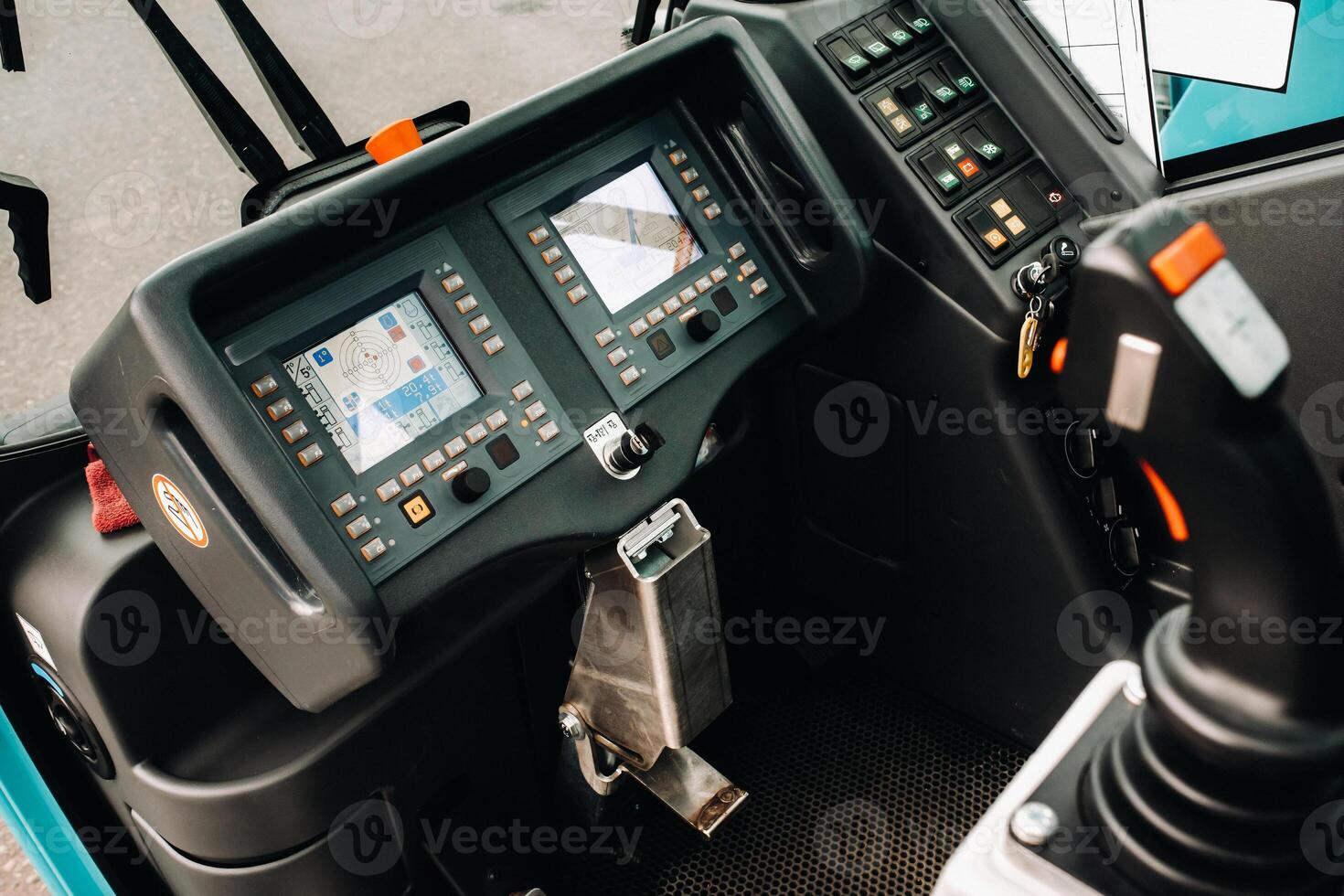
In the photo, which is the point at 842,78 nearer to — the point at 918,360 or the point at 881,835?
the point at 918,360

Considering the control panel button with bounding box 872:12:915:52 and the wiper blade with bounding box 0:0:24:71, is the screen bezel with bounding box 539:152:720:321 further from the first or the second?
the wiper blade with bounding box 0:0:24:71

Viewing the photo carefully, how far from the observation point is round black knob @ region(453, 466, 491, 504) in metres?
1.02

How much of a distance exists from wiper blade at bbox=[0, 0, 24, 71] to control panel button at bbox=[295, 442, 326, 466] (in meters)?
0.52

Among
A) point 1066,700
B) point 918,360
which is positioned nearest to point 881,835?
point 1066,700

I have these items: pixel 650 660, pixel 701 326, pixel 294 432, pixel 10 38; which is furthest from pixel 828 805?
pixel 10 38

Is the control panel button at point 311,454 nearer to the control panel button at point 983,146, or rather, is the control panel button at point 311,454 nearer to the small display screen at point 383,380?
the small display screen at point 383,380

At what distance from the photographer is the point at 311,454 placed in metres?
0.96

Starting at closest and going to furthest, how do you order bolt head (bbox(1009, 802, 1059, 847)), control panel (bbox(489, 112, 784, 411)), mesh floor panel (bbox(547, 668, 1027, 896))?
1. bolt head (bbox(1009, 802, 1059, 847))
2. control panel (bbox(489, 112, 784, 411))
3. mesh floor panel (bbox(547, 668, 1027, 896))

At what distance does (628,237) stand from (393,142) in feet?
0.88

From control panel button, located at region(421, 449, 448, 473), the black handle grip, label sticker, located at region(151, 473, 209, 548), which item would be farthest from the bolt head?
the black handle grip

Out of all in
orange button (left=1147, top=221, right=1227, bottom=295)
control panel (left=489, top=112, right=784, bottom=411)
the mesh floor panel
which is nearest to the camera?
orange button (left=1147, top=221, right=1227, bottom=295)

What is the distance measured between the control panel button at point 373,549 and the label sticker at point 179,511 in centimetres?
13

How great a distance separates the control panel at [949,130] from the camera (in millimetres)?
1285

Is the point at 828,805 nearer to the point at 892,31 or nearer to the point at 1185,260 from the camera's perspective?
the point at 892,31
